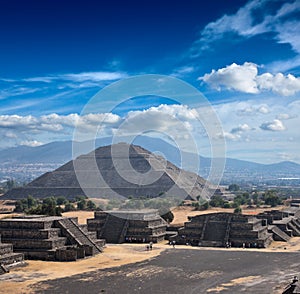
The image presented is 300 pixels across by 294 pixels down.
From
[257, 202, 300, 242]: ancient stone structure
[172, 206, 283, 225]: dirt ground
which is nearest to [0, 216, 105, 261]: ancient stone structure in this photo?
[257, 202, 300, 242]: ancient stone structure

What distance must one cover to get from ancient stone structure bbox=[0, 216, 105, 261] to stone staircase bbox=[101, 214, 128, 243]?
323 inches

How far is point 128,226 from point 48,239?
15137 mm

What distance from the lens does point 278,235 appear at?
5903cm

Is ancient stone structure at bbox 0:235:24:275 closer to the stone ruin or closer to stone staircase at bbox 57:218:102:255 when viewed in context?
stone staircase at bbox 57:218:102:255

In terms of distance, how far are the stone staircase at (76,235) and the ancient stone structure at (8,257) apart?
21.0 feet

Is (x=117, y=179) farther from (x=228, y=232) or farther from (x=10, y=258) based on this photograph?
(x=10, y=258)

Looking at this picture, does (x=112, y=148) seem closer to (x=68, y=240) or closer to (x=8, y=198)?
(x=8, y=198)

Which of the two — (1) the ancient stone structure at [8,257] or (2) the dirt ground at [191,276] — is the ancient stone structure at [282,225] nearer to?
(2) the dirt ground at [191,276]

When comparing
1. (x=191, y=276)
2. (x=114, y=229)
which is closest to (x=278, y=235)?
(x=114, y=229)

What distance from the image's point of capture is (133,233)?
192ft

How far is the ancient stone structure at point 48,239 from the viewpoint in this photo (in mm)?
44562

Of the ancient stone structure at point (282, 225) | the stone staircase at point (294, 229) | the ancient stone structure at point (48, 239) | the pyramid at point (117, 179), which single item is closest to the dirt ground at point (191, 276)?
the ancient stone structure at point (48, 239)

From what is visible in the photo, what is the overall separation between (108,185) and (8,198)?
29.1m

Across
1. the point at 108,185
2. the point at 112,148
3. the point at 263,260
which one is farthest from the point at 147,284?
the point at 112,148
